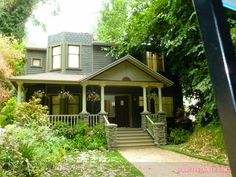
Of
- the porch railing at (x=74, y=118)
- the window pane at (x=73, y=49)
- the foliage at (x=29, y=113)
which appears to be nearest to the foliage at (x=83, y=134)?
the porch railing at (x=74, y=118)

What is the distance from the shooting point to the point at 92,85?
18.1m

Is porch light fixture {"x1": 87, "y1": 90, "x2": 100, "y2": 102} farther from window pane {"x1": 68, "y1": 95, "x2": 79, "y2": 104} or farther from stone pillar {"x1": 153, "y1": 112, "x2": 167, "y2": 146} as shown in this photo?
stone pillar {"x1": 153, "y1": 112, "x2": 167, "y2": 146}

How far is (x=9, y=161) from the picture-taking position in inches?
275

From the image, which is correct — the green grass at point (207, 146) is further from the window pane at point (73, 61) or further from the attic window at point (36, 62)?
the attic window at point (36, 62)

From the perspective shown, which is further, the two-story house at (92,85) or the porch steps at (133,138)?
the two-story house at (92,85)

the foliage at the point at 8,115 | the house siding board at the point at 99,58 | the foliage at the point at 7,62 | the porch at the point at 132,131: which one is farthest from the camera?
the house siding board at the point at 99,58

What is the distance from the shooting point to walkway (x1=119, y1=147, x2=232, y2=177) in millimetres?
8172

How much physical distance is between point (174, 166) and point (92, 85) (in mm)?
9875

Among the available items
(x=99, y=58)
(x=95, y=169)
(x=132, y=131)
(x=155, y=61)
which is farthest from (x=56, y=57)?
(x=95, y=169)

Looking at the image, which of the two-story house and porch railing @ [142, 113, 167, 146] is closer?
porch railing @ [142, 113, 167, 146]

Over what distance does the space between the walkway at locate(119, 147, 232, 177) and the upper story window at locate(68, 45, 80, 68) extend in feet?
30.4

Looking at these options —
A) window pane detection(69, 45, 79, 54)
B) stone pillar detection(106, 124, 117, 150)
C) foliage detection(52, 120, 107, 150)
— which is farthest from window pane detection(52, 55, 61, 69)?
stone pillar detection(106, 124, 117, 150)

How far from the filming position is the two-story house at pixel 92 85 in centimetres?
1717

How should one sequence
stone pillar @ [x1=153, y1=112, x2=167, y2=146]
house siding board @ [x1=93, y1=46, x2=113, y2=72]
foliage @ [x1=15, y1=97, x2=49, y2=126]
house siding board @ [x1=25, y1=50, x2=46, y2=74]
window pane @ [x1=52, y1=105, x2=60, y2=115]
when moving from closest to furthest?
foliage @ [x1=15, y1=97, x2=49, y2=126], stone pillar @ [x1=153, y1=112, x2=167, y2=146], window pane @ [x1=52, y1=105, x2=60, y2=115], house siding board @ [x1=25, y1=50, x2=46, y2=74], house siding board @ [x1=93, y1=46, x2=113, y2=72]
